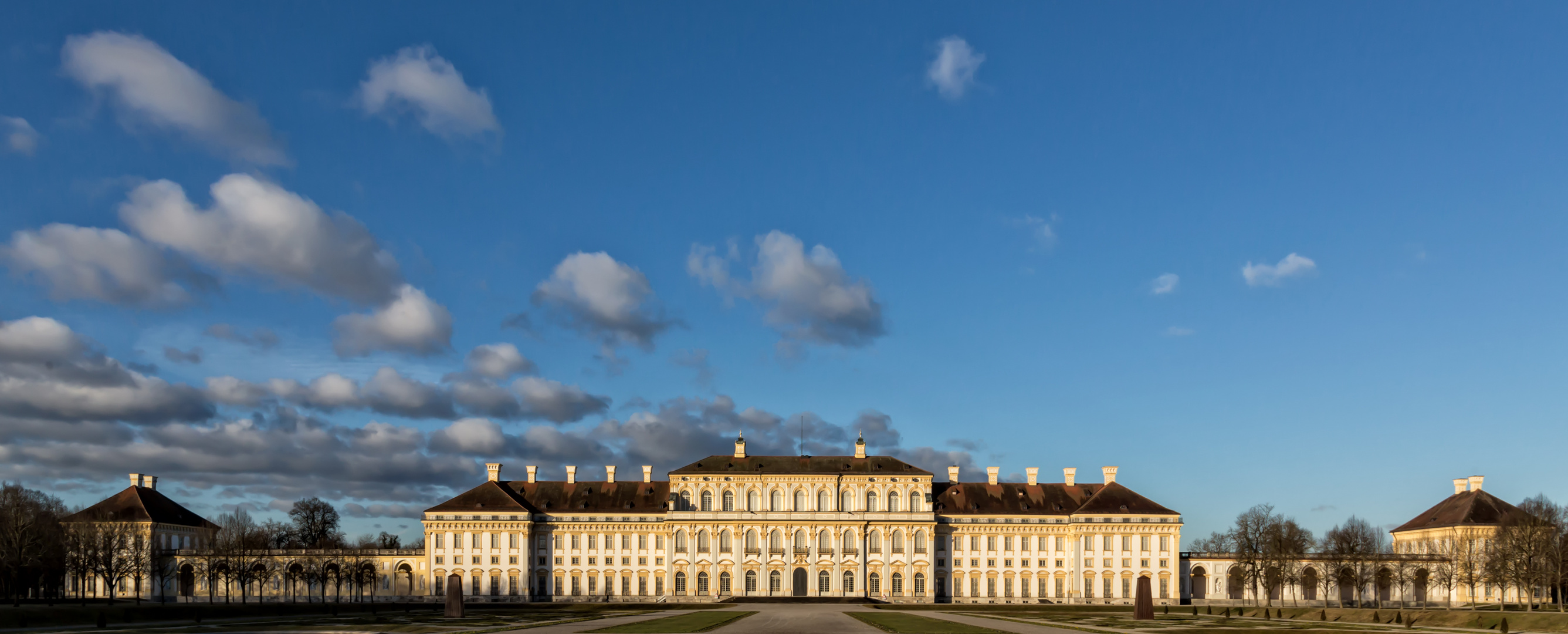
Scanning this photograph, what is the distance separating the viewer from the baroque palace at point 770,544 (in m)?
105

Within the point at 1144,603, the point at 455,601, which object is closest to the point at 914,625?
the point at 1144,603

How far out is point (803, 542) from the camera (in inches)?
4237

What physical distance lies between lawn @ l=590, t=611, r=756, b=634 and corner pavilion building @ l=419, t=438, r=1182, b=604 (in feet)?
107

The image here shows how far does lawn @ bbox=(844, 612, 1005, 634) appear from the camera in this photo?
5047 centimetres

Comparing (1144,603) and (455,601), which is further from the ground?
(455,601)

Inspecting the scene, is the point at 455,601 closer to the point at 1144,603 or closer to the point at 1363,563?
the point at 1144,603

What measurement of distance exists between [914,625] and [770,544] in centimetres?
5181

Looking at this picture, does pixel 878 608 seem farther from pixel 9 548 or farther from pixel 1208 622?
pixel 9 548

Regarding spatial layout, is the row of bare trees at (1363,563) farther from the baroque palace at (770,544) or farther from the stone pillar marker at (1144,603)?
the stone pillar marker at (1144,603)

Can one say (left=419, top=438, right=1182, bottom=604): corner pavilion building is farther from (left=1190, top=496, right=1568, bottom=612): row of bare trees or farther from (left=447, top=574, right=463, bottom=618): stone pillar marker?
(left=447, top=574, right=463, bottom=618): stone pillar marker

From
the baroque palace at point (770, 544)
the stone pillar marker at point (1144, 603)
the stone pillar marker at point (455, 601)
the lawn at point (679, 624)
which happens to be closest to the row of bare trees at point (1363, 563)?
the baroque palace at point (770, 544)

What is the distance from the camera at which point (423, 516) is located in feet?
348

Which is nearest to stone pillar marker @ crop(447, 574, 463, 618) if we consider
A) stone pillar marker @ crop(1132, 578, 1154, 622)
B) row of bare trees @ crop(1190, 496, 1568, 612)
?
stone pillar marker @ crop(1132, 578, 1154, 622)

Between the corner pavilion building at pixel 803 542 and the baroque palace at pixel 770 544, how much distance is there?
0.42 ft
